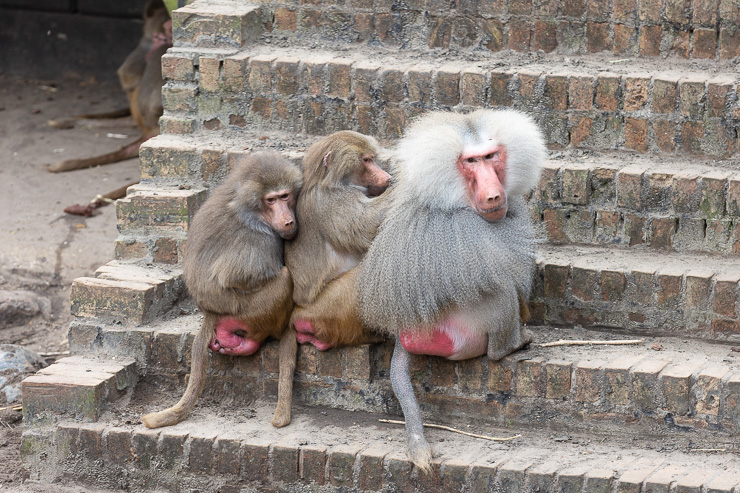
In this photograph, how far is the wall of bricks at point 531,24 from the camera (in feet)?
15.7

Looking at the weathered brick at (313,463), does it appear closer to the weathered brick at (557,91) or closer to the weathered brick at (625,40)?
the weathered brick at (557,91)

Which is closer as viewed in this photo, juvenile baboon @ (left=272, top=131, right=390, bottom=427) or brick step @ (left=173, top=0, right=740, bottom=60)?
juvenile baboon @ (left=272, top=131, right=390, bottom=427)

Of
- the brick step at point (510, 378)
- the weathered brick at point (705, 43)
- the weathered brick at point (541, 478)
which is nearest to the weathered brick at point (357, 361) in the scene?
the brick step at point (510, 378)

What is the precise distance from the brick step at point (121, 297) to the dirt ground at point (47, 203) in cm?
65

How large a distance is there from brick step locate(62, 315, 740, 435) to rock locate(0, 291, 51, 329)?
4.75 feet

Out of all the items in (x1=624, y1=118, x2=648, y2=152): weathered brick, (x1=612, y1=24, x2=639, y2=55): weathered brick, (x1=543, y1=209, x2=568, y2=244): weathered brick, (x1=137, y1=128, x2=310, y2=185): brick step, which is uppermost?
(x1=612, y1=24, x2=639, y2=55): weathered brick

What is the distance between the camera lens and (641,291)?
446 cm

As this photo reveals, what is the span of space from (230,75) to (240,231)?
115 cm

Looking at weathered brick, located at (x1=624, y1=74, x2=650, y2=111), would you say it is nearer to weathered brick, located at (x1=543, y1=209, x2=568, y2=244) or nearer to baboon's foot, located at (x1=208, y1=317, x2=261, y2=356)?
weathered brick, located at (x1=543, y1=209, x2=568, y2=244)

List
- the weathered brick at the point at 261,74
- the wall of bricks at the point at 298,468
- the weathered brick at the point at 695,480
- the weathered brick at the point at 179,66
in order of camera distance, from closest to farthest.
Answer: the weathered brick at the point at 695,480 → the wall of bricks at the point at 298,468 → the weathered brick at the point at 261,74 → the weathered brick at the point at 179,66

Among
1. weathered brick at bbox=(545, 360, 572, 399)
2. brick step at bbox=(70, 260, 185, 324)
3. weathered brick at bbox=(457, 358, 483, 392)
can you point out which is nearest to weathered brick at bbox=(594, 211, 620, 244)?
weathered brick at bbox=(545, 360, 572, 399)

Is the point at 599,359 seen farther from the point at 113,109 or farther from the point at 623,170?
the point at 113,109

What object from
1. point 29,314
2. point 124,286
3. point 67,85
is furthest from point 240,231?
point 67,85

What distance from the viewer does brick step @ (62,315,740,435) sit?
4.11 meters
